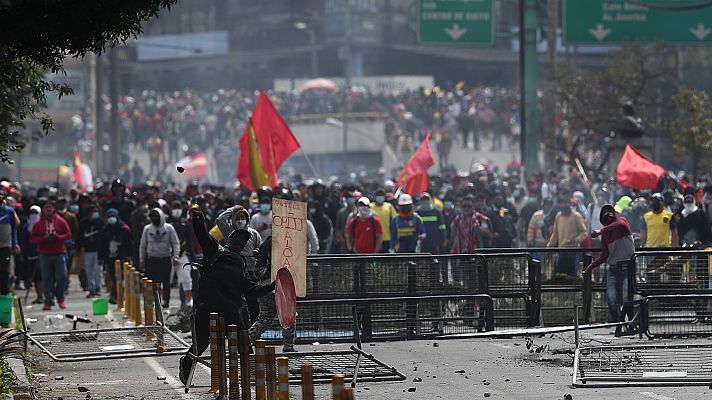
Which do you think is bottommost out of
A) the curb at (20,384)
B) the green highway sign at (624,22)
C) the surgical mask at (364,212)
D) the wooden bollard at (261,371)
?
the surgical mask at (364,212)

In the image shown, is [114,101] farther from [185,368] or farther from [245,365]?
[245,365]

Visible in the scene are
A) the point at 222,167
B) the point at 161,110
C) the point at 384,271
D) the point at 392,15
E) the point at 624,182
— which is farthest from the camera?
the point at 392,15

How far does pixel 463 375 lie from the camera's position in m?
14.1

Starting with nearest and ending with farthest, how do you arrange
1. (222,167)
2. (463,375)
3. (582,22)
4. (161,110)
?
(463,375)
(582,22)
(222,167)
(161,110)

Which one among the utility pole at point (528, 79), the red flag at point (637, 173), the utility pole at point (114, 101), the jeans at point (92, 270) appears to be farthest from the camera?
the utility pole at point (114, 101)

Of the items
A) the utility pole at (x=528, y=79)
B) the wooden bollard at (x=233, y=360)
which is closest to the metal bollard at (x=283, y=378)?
the wooden bollard at (x=233, y=360)

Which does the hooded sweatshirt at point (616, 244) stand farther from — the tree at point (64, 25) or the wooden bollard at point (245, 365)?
the wooden bollard at point (245, 365)

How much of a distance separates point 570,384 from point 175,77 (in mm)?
86247

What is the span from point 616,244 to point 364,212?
20.2 feet

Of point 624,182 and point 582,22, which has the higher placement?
point 582,22

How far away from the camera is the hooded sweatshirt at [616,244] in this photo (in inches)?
698

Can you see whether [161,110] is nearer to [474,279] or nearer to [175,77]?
[175,77]

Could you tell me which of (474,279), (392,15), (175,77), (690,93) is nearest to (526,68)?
(690,93)

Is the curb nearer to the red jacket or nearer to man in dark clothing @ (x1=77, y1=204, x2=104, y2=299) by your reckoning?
the red jacket
